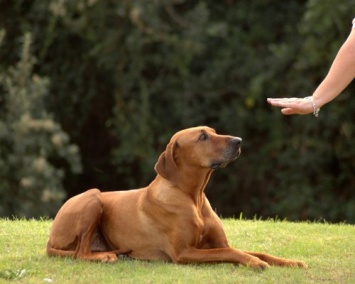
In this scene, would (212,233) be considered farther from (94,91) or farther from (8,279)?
(94,91)

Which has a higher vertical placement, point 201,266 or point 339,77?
point 339,77

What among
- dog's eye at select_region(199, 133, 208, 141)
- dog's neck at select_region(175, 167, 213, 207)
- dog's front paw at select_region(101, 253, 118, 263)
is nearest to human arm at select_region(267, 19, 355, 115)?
dog's eye at select_region(199, 133, 208, 141)

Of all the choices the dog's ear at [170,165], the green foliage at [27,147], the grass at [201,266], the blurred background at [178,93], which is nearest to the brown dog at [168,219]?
the dog's ear at [170,165]

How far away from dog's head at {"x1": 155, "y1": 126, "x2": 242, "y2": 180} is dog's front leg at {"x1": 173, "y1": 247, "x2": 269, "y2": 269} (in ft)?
1.95

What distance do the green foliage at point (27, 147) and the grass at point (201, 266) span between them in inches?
274

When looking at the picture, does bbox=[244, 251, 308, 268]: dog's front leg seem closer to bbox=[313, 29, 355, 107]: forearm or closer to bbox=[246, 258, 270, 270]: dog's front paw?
bbox=[246, 258, 270, 270]: dog's front paw

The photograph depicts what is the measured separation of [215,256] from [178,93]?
36.6ft

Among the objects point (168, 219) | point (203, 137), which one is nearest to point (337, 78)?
point (203, 137)

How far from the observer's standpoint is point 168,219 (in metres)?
8.02

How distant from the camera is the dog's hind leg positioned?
322 inches

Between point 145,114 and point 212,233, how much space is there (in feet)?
34.4

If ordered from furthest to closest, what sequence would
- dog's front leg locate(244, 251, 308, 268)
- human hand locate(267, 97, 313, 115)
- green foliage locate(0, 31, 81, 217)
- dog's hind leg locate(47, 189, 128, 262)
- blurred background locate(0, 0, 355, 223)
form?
1. blurred background locate(0, 0, 355, 223)
2. green foliage locate(0, 31, 81, 217)
3. dog's hind leg locate(47, 189, 128, 262)
4. dog's front leg locate(244, 251, 308, 268)
5. human hand locate(267, 97, 313, 115)

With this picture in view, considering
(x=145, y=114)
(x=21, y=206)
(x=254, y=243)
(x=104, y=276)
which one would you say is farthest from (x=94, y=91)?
(x=104, y=276)

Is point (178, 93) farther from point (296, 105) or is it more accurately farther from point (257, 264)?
point (296, 105)
